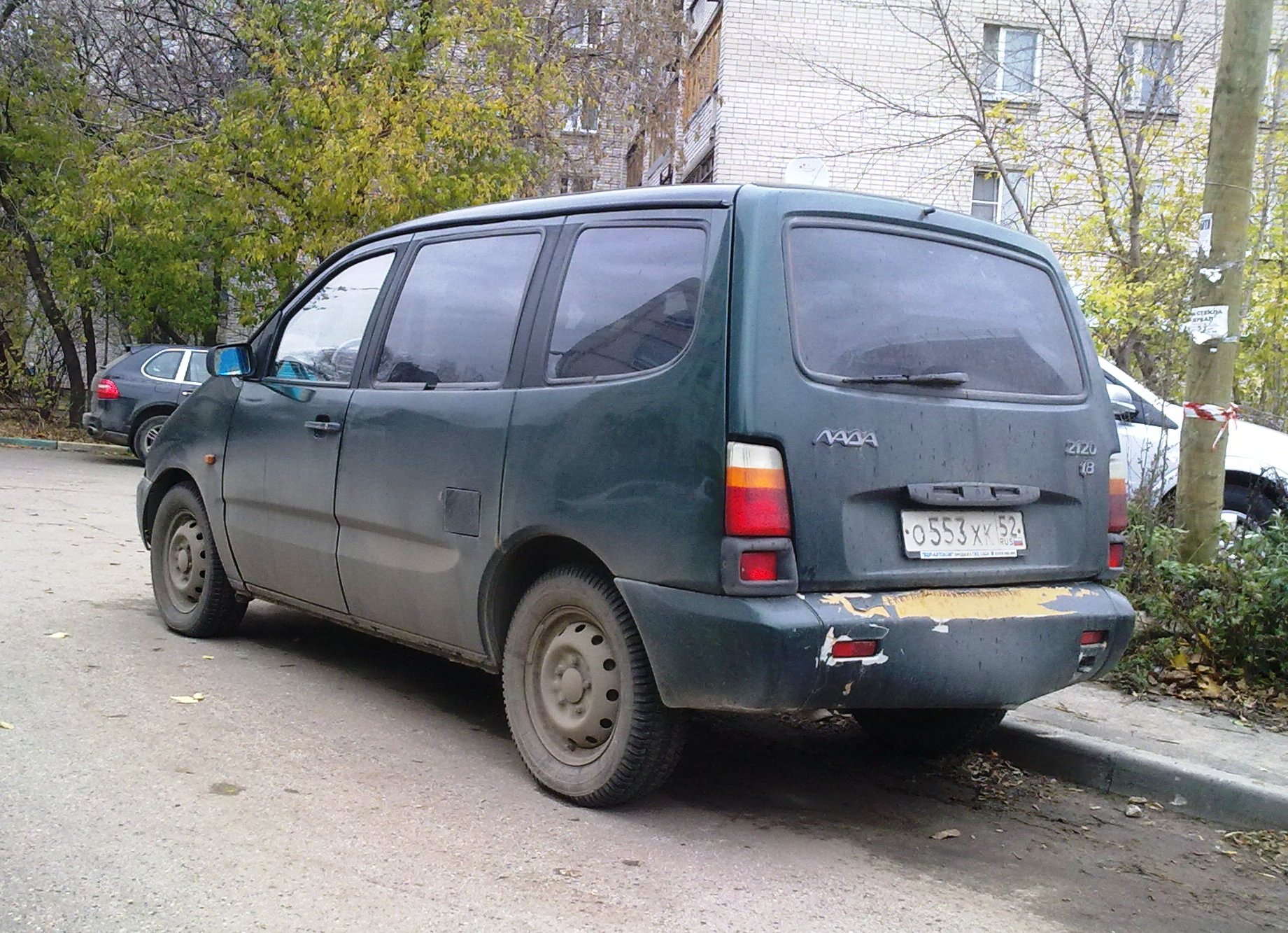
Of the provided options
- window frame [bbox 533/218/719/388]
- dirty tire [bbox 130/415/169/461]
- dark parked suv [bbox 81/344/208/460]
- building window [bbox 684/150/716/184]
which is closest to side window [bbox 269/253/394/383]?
window frame [bbox 533/218/719/388]

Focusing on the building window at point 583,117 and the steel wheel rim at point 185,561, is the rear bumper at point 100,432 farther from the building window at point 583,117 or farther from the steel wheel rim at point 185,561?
the steel wheel rim at point 185,561

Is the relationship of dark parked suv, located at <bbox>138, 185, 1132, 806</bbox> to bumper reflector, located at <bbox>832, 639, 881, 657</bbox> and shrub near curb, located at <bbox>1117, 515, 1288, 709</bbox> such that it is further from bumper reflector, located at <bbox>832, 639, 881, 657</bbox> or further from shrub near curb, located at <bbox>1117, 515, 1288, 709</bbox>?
shrub near curb, located at <bbox>1117, 515, 1288, 709</bbox>

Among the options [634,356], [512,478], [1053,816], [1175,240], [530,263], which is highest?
[1175,240]

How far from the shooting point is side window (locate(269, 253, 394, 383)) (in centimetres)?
543

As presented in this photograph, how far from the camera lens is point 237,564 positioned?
5988 mm

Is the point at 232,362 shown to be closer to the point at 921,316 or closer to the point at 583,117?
the point at 921,316

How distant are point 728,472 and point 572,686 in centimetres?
99

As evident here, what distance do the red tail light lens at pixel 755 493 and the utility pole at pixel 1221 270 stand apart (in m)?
3.51

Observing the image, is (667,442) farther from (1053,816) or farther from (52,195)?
(52,195)

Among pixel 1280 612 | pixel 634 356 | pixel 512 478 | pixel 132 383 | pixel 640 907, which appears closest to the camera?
pixel 640 907

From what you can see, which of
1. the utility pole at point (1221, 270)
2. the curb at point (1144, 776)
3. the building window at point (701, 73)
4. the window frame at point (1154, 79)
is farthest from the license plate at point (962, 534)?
the building window at point (701, 73)

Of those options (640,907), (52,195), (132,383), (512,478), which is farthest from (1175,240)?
(52,195)

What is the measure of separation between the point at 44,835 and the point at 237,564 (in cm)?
237

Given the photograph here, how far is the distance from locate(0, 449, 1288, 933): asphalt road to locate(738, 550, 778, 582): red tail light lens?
859mm
